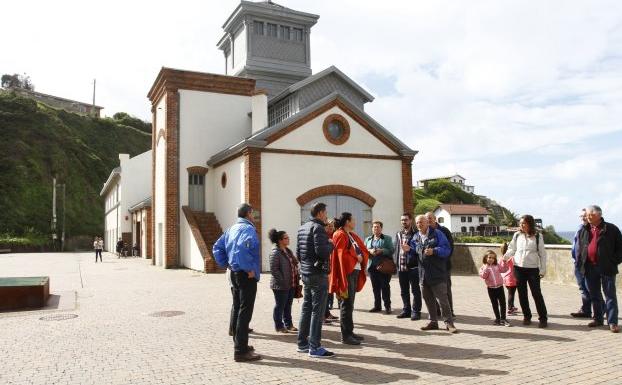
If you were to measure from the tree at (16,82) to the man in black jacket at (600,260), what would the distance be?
102m

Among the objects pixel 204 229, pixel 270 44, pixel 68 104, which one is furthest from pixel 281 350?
pixel 68 104

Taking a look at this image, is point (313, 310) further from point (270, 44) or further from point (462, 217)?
point (462, 217)

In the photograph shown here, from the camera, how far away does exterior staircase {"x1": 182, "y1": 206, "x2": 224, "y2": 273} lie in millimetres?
18484

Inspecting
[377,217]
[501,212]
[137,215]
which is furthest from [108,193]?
[501,212]

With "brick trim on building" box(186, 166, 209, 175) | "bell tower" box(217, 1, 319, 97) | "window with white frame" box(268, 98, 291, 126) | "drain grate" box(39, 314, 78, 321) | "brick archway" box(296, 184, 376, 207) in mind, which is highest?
"bell tower" box(217, 1, 319, 97)

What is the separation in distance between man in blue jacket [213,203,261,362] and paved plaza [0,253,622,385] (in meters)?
0.25

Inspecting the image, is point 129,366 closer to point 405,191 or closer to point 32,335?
point 32,335

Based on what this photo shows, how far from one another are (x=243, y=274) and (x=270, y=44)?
2345cm

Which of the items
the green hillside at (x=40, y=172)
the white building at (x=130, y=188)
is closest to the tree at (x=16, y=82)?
the green hillside at (x=40, y=172)

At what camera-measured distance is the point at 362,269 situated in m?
7.54

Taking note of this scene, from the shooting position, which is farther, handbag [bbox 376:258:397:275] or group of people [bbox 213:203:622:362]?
handbag [bbox 376:258:397:275]

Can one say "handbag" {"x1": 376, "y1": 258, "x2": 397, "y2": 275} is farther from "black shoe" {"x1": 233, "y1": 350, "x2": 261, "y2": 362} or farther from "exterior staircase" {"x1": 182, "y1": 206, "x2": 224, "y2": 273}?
"exterior staircase" {"x1": 182, "y1": 206, "x2": 224, "y2": 273}

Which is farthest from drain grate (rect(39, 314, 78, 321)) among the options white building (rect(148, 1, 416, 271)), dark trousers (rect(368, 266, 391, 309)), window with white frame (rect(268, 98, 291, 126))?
window with white frame (rect(268, 98, 291, 126))

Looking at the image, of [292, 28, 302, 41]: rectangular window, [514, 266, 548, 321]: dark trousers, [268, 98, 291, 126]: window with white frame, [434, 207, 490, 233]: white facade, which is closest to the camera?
[514, 266, 548, 321]: dark trousers
